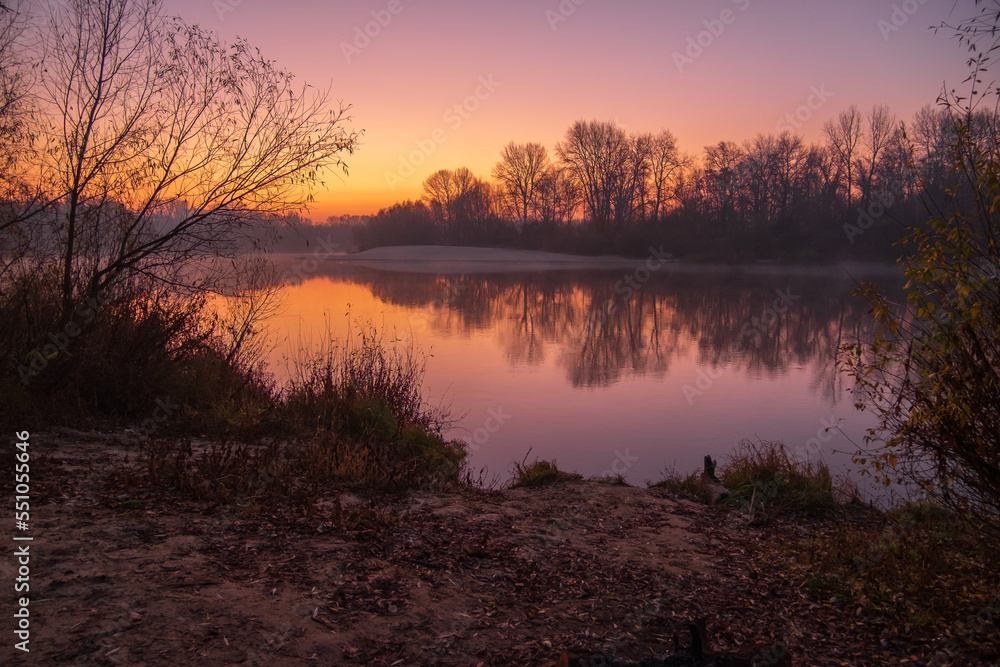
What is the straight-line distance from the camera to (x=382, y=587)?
393 cm

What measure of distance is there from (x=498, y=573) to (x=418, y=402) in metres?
5.05

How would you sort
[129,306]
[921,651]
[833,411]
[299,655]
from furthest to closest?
[833,411] → [129,306] → [921,651] → [299,655]

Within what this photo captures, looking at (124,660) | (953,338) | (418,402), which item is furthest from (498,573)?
(418,402)

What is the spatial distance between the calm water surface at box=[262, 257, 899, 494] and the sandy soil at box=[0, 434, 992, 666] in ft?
7.02

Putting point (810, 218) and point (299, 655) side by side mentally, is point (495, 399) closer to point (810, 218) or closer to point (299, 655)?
point (299, 655)

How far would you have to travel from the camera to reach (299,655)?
10.4ft

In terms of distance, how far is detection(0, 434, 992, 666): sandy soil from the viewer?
323 cm
